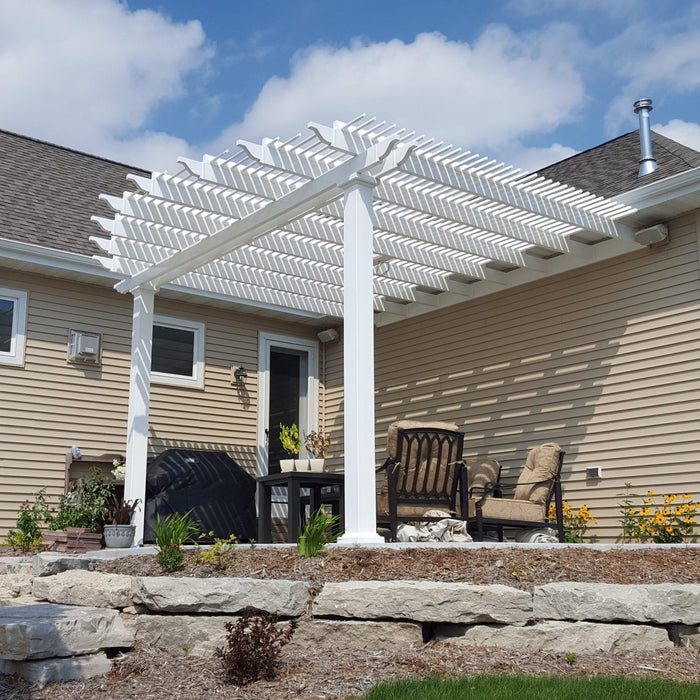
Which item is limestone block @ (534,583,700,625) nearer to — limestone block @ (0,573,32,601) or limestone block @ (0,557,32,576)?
limestone block @ (0,573,32,601)

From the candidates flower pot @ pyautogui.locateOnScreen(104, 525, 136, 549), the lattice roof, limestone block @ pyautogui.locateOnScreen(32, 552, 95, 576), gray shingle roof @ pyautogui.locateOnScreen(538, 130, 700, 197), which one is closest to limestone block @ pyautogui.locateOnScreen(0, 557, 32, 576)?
limestone block @ pyautogui.locateOnScreen(32, 552, 95, 576)

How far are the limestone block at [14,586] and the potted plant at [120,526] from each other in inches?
42.6

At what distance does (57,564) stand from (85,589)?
733mm

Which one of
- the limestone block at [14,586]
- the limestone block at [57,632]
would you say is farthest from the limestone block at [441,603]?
the limestone block at [14,586]

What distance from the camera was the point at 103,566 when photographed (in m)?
5.44

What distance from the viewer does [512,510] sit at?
6.74 metres

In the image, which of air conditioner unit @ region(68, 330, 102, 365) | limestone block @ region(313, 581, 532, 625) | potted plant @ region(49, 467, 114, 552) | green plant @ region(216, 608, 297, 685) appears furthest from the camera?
air conditioner unit @ region(68, 330, 102, 365)

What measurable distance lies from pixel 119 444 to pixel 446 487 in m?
3.98

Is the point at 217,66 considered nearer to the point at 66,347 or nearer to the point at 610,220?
the point at 66,347

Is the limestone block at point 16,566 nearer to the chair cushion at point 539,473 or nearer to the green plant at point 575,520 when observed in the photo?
the chair cushion at point 539,473

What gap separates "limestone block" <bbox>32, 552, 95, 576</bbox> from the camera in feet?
17.9

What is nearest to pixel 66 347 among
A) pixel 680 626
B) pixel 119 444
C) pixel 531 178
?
pixel 119 444

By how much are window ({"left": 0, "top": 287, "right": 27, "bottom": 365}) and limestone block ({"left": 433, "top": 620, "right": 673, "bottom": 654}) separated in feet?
19.0

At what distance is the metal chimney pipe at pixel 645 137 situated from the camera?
8.20m
